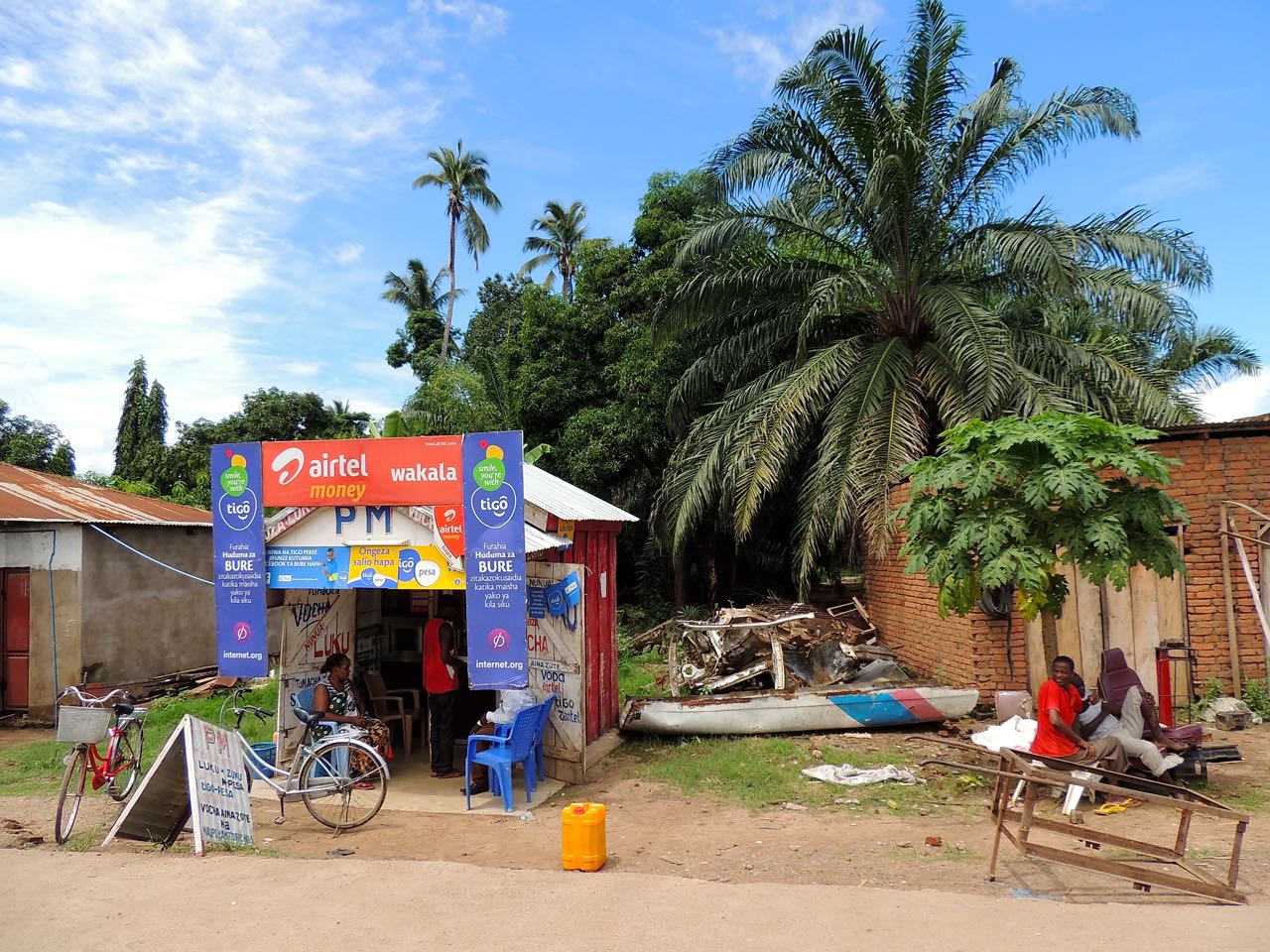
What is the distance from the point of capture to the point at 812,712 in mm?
10125

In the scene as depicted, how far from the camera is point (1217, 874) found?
223 inches

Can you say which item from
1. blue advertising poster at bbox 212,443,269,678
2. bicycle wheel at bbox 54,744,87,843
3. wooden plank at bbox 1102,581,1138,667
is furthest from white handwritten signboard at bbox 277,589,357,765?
wooden plank at bbox 1102,581,1138,667

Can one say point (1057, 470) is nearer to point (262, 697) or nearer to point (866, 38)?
point (866, 38)

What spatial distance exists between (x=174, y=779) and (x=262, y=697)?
760 cm

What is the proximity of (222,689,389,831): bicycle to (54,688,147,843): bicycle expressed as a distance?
107cm

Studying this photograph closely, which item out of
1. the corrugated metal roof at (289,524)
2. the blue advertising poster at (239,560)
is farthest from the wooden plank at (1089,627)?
the blue advertising poster at (239,560)

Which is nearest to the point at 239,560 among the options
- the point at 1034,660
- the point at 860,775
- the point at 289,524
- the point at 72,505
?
the point at 289,524

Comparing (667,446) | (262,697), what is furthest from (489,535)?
(667,446)

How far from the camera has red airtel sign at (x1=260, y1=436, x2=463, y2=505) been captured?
7840 mm

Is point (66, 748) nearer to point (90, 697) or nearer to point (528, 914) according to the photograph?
point (90, 697)

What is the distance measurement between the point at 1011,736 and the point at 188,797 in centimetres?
692

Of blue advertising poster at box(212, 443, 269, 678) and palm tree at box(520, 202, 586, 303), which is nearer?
blue advertising poster at box(212, 443, 269, 678)

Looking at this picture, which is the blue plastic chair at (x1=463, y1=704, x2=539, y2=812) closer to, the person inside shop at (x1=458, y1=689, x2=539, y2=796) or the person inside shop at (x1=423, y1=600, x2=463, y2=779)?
the person inside shop at (x1=458, y1=689, x2=539, y2=796)

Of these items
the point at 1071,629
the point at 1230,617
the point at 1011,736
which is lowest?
the point at 1011,736
